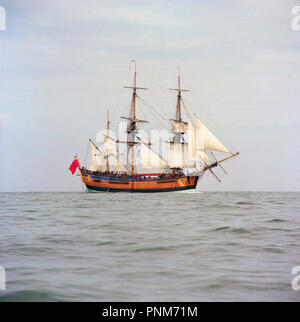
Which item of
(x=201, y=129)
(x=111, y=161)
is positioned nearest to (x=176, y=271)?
(x=201, y=129)

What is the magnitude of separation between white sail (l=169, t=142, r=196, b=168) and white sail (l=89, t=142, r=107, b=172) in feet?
44.8

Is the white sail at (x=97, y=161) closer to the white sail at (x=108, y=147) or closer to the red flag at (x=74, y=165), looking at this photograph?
the white sail at (x=108, y=147)

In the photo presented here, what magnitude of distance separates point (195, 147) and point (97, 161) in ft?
65.6

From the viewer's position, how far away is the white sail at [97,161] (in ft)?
250

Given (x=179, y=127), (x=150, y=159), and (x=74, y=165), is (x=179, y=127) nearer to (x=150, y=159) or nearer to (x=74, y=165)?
(x=150, y=159)

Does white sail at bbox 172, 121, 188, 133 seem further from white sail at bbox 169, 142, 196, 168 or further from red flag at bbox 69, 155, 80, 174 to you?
red flag at bbox 69, 155, 80, 174

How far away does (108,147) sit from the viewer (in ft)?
254

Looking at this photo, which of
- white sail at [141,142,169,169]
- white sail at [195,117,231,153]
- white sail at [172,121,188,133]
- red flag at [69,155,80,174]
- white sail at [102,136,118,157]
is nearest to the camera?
white sail at [195,117,231,153]

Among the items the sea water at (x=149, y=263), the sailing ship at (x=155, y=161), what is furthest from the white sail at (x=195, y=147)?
the sea water at (x=149, y=263)

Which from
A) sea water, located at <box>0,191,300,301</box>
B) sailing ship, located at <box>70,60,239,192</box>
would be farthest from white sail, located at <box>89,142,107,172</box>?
sea water, located at <box>0,191,300,301</box>

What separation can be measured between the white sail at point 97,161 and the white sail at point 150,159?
27.2 feet

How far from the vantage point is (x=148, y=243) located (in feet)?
44.2

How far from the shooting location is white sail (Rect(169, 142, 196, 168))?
76625 millimetres

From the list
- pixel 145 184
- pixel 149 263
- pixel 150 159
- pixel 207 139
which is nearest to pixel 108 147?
pixel 150 159
